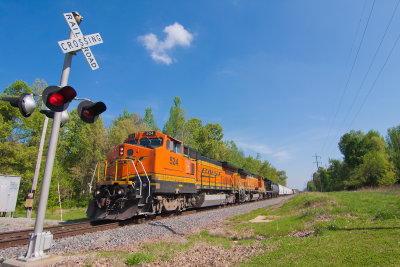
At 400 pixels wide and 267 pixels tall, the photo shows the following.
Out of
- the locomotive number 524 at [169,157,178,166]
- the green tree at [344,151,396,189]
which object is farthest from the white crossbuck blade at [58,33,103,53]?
the green tree at [344,151,396,189]

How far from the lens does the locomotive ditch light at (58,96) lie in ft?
12.8

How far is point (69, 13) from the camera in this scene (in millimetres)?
4535

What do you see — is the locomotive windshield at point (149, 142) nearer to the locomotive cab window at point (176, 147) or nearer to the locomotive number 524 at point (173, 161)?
the locomotive cab window at point (176, 147)

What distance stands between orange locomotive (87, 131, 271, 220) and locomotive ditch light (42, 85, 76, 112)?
5984 millimetres

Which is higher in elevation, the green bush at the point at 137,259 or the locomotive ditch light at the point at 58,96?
the locomotive ditch light at the point at 58,96

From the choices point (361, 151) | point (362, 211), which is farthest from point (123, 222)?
point (361, 151)

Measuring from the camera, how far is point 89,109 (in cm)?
455

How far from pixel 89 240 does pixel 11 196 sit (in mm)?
11044

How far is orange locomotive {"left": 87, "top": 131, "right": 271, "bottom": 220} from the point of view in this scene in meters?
9.83

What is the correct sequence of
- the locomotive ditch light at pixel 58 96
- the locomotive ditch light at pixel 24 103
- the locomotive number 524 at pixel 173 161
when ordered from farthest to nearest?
the locomotive number 524 at pixel 173 161 < the locomotive ditch light at pixel 24 103 < the locomotive ditch light at pixel 58 96

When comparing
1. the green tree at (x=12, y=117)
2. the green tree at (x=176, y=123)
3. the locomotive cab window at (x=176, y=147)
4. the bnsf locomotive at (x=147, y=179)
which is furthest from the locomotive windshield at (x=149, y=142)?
the green tree at (x=176, y=123)

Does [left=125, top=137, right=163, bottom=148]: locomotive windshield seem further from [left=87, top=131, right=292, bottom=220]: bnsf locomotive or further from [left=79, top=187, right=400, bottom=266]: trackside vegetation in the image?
[left=79, top=187, right=400, bottom=266]: trackside vegetation

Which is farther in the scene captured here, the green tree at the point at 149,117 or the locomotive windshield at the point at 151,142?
the green tree at the point at 149,117

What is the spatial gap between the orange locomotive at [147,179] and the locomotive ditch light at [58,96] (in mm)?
5984
